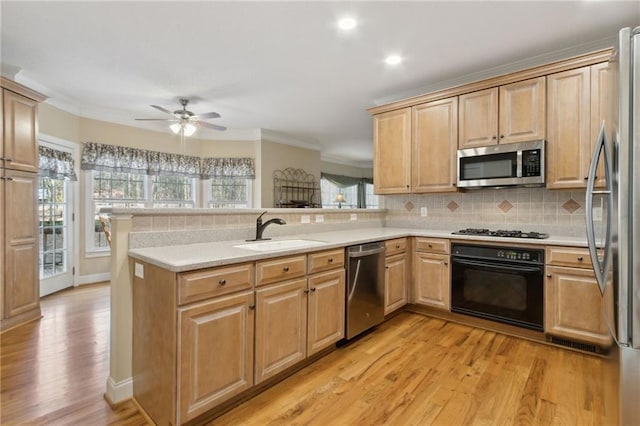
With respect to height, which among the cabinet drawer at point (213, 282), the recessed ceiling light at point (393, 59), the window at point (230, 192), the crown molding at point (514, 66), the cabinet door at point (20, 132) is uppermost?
the recessed ceiling light at point (393, 59)

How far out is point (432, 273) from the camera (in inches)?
124

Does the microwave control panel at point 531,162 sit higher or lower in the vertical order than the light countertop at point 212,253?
higher

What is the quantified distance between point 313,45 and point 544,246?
8.59 feet

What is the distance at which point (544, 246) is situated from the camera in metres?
2.54

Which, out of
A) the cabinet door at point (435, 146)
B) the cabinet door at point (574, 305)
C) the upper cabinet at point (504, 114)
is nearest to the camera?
the cabinet door at point (574, 305)

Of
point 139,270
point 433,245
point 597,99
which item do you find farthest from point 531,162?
point 139,270

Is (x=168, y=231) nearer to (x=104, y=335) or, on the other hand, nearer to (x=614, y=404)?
(x=104, y=335)

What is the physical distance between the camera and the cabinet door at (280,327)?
185 centimetres

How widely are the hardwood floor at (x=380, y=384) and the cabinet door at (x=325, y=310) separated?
177mm

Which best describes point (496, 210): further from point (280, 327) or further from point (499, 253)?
point (280, 327)

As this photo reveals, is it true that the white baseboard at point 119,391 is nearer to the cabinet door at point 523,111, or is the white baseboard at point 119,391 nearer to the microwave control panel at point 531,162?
the microwave control panel at point 531,162

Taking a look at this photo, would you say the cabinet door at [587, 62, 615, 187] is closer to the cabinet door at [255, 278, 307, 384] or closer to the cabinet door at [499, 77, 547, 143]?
the cabinet door at [499, 77, 547, 143]

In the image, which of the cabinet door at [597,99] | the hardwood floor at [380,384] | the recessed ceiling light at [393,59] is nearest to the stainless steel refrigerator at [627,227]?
the hardwood floor at [380,384]

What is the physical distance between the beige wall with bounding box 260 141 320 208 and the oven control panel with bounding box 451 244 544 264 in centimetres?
409
